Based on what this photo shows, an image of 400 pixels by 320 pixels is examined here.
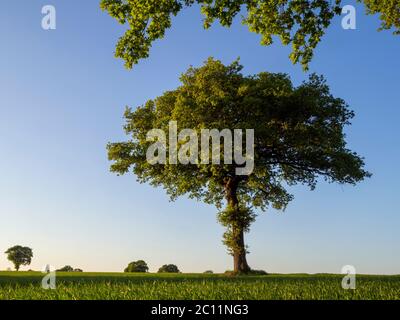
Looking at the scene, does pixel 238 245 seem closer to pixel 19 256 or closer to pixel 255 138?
pixel 255 138

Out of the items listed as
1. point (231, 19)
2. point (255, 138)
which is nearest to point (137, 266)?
point (255, 138)

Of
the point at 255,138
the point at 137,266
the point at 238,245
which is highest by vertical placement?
the point at 255,138

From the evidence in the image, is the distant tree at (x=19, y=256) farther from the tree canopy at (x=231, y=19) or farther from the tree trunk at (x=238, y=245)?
the tree canopy at (x=231, y=19)

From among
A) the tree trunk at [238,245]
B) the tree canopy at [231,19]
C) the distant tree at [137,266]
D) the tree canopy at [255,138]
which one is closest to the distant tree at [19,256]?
the distant tree at [137,266]

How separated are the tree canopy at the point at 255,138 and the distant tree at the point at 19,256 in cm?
4806

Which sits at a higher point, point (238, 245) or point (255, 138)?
point (255, 138)

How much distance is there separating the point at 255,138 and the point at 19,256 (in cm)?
6044

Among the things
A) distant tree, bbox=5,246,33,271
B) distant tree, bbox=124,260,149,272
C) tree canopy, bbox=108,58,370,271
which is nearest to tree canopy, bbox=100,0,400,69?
tree canopy, bbox=108,58,370,271

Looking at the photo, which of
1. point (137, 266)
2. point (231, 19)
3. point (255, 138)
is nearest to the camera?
point (231, 19)

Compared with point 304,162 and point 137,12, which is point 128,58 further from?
point 304,162

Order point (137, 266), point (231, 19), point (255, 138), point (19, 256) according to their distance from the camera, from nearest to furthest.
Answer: point (231, 19) < point (255, 138) < point (137, 266) < point (19, 256)

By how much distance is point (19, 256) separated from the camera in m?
82.6

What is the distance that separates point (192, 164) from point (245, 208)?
5.62m
